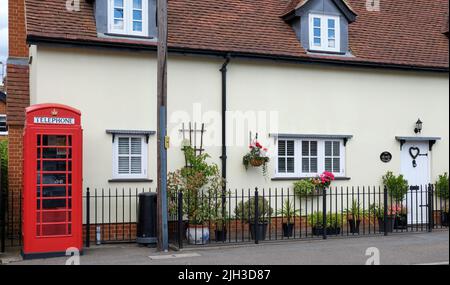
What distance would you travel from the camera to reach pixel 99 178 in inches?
525

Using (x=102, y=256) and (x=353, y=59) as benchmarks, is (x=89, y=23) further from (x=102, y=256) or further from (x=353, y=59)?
(x=353, y=59)

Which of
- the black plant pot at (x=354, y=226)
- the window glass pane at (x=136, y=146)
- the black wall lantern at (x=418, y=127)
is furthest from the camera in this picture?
the black wall lantern at (x=418, y=127)

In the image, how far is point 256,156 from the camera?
14.4 metres

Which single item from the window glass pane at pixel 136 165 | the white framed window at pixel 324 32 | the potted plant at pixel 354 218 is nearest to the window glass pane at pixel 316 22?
the white framed window at pixel 324 32

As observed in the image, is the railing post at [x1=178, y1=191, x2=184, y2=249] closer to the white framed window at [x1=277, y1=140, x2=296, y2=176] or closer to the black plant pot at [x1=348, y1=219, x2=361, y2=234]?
the white framed window at [x1=277, y1=140, x2=296, y2=176]

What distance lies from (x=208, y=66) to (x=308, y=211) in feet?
15.1

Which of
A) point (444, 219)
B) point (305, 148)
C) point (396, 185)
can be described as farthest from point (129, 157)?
point (444, 219)

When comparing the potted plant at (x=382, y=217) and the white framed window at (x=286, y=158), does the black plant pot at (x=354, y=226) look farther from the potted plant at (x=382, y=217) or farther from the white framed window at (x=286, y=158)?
the white framed window at (x=286, y=158)

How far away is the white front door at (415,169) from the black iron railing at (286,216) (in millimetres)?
55

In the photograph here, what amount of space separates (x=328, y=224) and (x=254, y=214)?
74.9 inches

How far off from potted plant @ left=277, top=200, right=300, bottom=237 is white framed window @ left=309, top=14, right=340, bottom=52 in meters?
4.37

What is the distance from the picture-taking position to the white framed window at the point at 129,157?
13.6 metres

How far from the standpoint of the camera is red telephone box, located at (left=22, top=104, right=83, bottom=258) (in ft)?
36.3

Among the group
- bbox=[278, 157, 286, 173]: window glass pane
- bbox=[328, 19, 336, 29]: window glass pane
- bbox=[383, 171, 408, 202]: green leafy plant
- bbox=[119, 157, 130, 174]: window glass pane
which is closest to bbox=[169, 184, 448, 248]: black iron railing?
bbox=[383, 171, 408, 202]: green leafy plant
